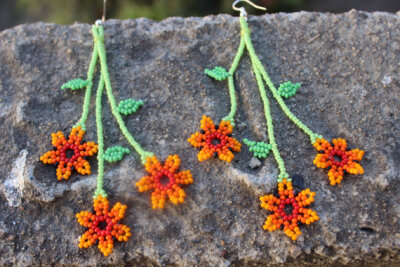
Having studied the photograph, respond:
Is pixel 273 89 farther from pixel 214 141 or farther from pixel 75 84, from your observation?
pixel 75 84

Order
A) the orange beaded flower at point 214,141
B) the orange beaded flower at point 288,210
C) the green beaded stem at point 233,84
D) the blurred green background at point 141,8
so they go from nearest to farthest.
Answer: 1. the orange beaded flower at point 288,210
2. the orange beaded flower at point 214,141
3. the green beaded stem at point 233,84
4. the blurred green background at point 141,8

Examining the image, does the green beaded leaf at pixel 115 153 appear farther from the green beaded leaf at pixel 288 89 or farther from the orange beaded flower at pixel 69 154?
the green beaded leaf at pixel 288 89

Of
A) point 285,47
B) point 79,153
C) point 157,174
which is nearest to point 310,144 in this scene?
point 285,47

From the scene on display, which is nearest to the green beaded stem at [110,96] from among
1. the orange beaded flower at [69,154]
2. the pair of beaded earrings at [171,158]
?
the pair of beaded earrings at [171,158]

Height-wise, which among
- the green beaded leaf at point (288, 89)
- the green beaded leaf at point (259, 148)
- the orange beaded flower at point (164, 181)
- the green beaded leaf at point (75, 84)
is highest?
the green beaded leaf at point (75, 84)

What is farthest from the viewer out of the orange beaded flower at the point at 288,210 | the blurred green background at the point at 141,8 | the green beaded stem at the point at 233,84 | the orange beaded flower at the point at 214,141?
the blurred green background at the point at 141,8

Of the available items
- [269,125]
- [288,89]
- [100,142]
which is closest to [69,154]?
[100,142]

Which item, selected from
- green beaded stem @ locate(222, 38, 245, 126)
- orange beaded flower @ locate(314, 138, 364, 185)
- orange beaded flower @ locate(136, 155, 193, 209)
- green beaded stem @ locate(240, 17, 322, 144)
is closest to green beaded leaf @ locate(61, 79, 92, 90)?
orange beaded flower @ locate(136, 155, 193, 209)
